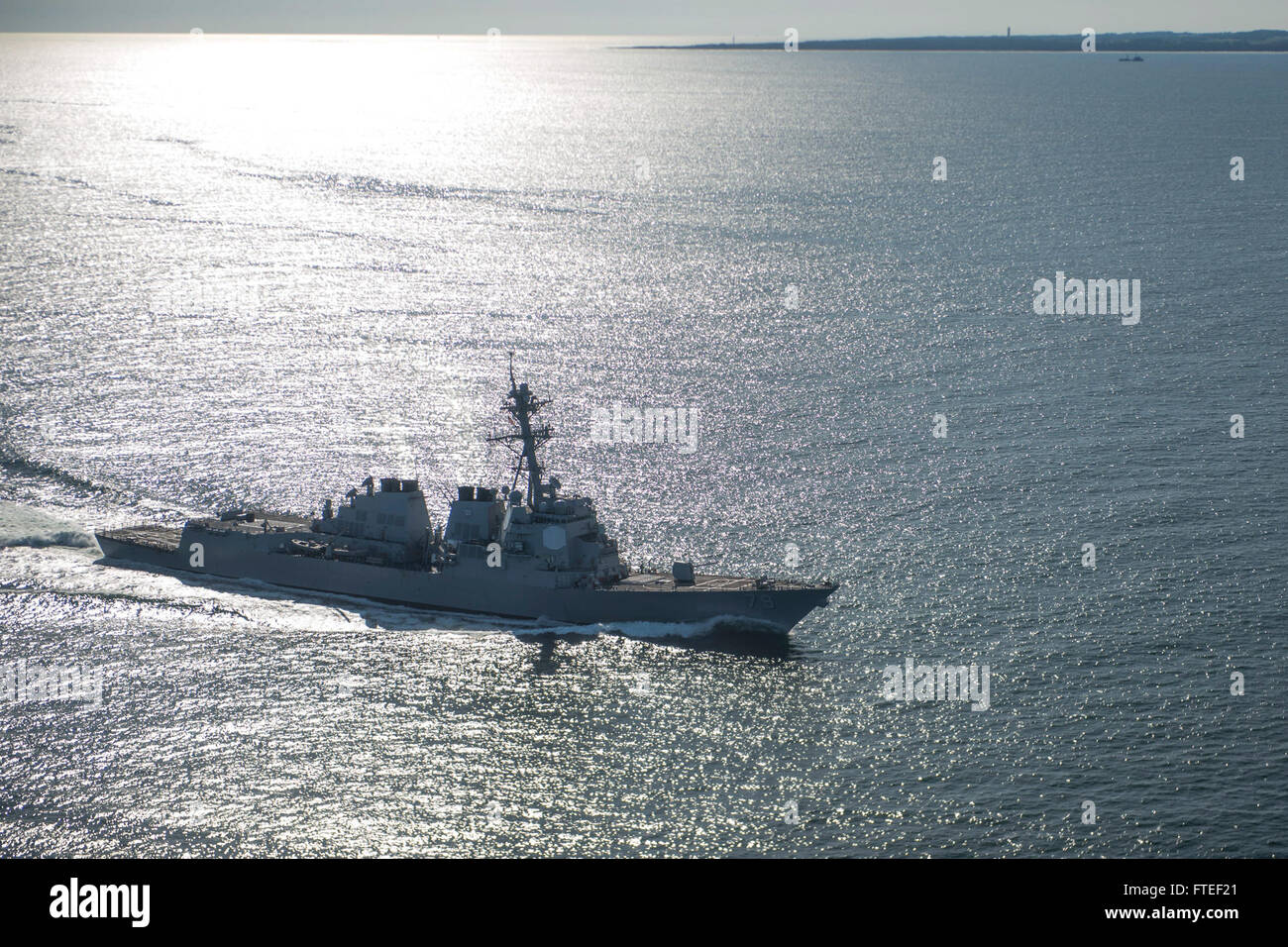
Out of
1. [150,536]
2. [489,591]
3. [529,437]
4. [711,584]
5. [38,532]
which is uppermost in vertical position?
[529,437]

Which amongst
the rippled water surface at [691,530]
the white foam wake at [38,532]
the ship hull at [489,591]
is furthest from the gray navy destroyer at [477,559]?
the white foam wake at [38,532]

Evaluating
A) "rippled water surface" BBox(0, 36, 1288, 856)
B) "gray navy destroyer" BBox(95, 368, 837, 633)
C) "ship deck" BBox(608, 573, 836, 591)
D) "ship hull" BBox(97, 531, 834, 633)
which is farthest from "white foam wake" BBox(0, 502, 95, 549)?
"ship deck" BBox(608, 573, 836, 591)

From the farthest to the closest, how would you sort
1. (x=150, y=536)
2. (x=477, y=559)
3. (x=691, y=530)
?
(x=691, y=530) → (x=150, y=536) → (x=477, y=559)

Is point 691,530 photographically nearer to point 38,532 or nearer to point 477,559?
point 477,559

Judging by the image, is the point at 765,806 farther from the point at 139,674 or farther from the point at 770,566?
the point at 139,674

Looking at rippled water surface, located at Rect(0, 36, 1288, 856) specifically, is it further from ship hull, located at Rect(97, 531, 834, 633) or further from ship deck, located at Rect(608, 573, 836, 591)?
ship deck, located at Rect(608, 573, 836, 591)

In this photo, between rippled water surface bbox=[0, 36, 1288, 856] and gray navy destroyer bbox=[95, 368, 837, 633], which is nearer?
rippled water surface bbox=[0, 36, 1288, 856]

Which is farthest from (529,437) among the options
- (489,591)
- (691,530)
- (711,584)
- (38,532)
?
(38,532)
